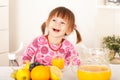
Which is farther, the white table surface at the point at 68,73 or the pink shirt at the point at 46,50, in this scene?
the pink shirt at the point at 46,50

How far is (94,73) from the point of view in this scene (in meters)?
1.24

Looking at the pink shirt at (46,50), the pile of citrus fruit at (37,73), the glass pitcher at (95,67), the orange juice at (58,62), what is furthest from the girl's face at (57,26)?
the pile of citrus fruit at (37,73)

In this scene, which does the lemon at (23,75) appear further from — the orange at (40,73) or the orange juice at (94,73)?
the orange juice at (94,73)

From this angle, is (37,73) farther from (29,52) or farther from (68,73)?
(29,52)

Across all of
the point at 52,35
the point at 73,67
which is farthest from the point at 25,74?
the point at 52,35

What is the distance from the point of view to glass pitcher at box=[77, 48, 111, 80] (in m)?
1.25

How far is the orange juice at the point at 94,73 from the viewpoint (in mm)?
1243

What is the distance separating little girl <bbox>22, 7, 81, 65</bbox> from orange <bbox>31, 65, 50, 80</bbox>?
25.6 inches

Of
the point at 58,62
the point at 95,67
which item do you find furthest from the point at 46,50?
the point at 95,67

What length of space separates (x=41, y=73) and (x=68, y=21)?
79 cm

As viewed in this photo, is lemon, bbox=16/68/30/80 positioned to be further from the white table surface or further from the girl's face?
the girl's face

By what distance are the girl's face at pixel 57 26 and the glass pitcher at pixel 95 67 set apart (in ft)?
1.64

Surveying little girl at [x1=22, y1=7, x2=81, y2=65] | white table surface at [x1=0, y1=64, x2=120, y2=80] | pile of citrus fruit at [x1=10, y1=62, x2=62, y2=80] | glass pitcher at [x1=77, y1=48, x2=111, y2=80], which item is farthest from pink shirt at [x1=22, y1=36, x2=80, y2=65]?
pile of citrus fruit at [x1=10, y1=62, x2=62, y2=80]

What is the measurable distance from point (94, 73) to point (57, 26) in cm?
69
